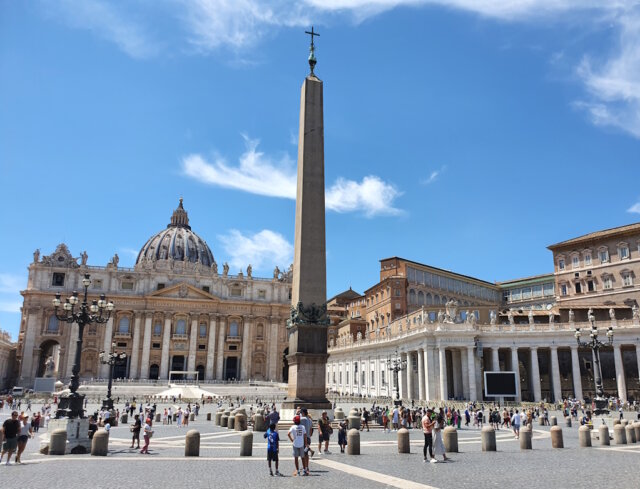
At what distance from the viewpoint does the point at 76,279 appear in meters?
81.8

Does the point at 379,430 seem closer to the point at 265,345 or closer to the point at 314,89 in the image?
the point at 314,89

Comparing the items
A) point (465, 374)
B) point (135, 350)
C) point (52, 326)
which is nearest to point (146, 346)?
point (135, 350)

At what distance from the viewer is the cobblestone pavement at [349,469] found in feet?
31.1

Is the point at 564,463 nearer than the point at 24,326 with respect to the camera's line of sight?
Yes

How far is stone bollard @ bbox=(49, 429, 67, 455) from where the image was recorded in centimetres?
1341

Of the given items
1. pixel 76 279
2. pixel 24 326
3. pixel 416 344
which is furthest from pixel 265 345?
pixel 416 344

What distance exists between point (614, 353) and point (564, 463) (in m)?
33.1

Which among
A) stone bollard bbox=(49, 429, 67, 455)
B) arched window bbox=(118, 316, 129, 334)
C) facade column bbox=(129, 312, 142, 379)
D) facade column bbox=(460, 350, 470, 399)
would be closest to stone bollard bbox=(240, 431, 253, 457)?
stone bollard bbox=(49, 429, 67, 455)

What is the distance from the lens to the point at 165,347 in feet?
267

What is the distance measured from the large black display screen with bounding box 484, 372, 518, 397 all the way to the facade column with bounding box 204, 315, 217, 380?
186 feet

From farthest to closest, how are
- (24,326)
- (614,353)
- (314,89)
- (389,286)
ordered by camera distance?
1. (24,326)
2. (389,286)
3. (614,353)
4. (314,89)

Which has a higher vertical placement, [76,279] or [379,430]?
[76,279]

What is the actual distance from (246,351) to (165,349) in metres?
12.6

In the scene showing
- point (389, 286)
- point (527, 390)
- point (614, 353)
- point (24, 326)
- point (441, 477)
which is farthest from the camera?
point (24, 326)
